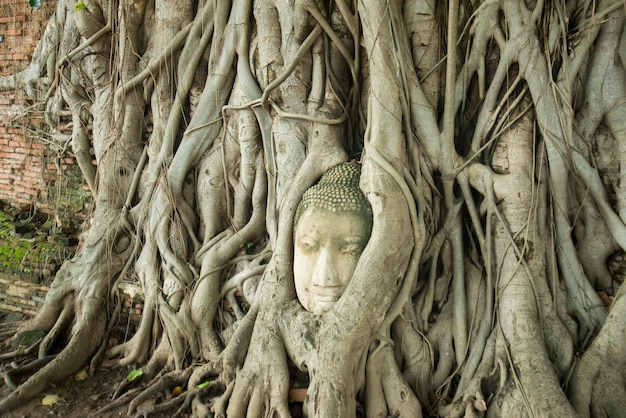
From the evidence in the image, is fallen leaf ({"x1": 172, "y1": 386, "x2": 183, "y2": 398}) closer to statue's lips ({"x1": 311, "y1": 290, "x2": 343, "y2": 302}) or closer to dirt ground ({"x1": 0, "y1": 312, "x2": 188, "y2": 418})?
dirt ground ({"x1": 0, "y1": 312, "x2": 188, "y2": 418})

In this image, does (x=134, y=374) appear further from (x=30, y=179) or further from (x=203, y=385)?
(x=30, y=179)

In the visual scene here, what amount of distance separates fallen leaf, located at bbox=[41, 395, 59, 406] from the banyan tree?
0.12m

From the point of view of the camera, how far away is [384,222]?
2.46m

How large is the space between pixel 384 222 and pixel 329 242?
310 millimetres

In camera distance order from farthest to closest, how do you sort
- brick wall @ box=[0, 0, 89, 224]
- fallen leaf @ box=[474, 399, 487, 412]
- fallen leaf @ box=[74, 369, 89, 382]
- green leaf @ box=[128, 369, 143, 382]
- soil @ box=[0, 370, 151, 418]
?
brick wall @ box=[0, 0, 89, 224]
fallen leaf @ box=[74, 369, 89, 382]
green leaf @ box=[128, 369, 143, 382]
soil @ box=[0, 370, 151, 418]
fallen leaf @ box=[474, 399, 487, 412]

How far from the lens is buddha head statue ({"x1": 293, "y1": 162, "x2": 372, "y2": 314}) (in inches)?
99.1

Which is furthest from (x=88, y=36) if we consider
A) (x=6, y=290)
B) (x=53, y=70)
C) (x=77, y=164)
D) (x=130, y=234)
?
(x=6, y=290)

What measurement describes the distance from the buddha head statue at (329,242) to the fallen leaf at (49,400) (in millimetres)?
1723

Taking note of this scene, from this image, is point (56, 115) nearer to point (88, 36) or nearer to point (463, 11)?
point (88, 36)

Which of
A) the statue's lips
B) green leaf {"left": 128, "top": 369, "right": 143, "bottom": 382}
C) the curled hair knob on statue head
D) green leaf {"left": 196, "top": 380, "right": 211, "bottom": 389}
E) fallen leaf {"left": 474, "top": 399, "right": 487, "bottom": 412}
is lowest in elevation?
green leaf {"left": 128, "top": 369, "right": 143, "bottom": 382}

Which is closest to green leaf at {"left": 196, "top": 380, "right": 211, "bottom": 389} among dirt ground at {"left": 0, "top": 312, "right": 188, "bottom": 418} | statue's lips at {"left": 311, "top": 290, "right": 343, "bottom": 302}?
dirt ground at {"left": 0, "top": 312, "right": 188, "bottom": 418}

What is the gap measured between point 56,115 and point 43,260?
4.30ft

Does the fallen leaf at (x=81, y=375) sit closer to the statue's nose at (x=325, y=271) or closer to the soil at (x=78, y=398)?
the soil at (x=78, y=398)

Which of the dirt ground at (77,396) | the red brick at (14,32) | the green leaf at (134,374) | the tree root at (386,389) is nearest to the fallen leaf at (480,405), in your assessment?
the tree root at (386,389)
